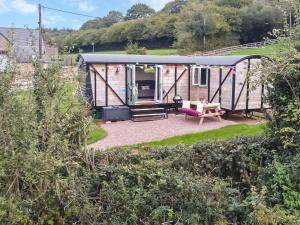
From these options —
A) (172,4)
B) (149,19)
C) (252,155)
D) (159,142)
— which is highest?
(172,4)

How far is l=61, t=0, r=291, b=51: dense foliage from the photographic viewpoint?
43.3 m

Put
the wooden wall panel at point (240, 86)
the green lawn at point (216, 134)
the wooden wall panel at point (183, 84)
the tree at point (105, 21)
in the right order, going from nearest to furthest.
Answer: the green lawn at point (216, 134) < the wooden wall panel at point (240, 86) < the wooden wall panel at point (183, 84) < the tree at point (105, 21)

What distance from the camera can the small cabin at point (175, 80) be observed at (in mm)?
14094

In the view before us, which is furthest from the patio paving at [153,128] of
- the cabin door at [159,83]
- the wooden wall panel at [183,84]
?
the wooden wall panel at [183,84]

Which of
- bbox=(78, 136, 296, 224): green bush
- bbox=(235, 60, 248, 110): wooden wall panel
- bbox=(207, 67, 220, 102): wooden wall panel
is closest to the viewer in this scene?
bbox=(78, 136, 296, 224): green bush

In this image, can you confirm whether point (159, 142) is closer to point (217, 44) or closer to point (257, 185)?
point (257, 185)

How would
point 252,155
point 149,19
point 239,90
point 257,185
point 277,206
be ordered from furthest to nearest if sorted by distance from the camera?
point 149,19
point 239,90
point 252,155
point 257,185
point 277,206

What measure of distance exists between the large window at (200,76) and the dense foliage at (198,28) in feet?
77.2

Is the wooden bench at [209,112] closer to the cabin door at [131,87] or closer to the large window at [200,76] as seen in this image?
the large window at [200,76]

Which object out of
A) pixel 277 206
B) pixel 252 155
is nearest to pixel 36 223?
pixel 277 206

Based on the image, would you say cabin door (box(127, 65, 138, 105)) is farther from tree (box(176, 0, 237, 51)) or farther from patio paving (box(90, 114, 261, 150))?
tree (box(176, 0, 237, 51))

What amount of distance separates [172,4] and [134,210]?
2775 inches

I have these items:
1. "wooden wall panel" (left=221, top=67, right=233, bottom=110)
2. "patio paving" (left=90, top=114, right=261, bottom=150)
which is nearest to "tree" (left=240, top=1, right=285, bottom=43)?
"wooden wall panel" (left=221, top=67, right=233, bottom=110)

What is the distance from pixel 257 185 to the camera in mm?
4684
